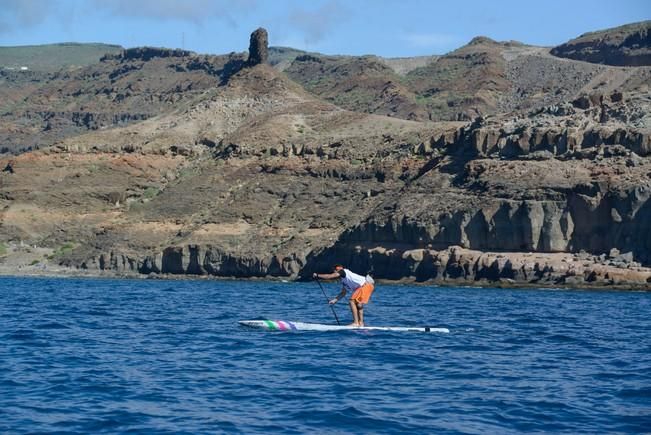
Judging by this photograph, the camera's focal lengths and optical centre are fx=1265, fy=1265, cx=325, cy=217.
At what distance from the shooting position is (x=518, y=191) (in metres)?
82.6

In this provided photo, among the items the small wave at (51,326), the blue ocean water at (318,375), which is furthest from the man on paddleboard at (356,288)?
the small wave at (51,326)

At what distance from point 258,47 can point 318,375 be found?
123471 millimetres

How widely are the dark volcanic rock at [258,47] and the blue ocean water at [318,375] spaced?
104427mm

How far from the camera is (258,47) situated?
146000 mm

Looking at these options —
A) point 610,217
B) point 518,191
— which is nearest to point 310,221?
point 518,191

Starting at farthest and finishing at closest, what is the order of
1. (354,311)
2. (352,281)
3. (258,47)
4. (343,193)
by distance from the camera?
(258,47) < (343,193) < (354,311) < (352,281)

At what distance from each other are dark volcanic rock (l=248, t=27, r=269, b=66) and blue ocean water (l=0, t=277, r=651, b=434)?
343 ft

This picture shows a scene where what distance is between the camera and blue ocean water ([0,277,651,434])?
66.4 feet

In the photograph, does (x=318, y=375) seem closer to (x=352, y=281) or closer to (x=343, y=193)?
(x=352, y=281)

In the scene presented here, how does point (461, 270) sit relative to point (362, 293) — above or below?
below

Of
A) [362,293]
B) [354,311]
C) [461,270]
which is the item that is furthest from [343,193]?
[362,293]

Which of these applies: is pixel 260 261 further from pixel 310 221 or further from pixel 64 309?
pixel 64 309

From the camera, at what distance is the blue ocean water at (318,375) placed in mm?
20250

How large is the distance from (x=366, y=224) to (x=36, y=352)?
205 ft
